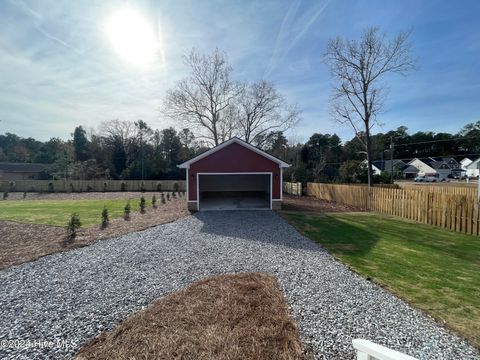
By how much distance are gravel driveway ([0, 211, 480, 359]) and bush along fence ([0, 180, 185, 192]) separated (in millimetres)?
23672

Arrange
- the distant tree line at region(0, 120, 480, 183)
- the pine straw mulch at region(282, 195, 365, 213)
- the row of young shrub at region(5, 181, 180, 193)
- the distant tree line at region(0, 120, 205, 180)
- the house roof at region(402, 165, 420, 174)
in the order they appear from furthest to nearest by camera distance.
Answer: the house roof at region(402, 165, 420, 174), the distant tree line at region(0, 120, 205, 180), the distant tree line at region(0, 120, 480, 183), the row of young shrub at region(5, 181, 180, 193), the pine straw mulch at region(282, 195, 365, 213)

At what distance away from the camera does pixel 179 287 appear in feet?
15.0

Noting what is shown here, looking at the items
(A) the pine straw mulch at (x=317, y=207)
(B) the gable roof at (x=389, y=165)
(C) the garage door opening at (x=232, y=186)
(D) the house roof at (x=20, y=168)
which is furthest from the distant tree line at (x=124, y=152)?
(B) the gable roof at (x=389, y=165)

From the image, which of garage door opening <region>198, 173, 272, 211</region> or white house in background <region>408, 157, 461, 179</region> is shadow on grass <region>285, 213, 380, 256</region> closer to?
garage door opening <region>198, 173, 272, 211</region>

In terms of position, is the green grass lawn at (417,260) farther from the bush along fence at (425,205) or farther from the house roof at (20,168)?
the house roof at (20,168)

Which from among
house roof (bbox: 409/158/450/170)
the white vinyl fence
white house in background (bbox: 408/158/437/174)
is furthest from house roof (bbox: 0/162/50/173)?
house roof (bbox: 409/158/450/170)

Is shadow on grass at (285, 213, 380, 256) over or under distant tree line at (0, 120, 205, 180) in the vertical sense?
under

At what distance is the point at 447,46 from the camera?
38.0 ft

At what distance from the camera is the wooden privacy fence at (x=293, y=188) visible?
80.6 feet

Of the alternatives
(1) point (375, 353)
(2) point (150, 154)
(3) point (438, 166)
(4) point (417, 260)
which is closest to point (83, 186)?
(2) point (150, 154)

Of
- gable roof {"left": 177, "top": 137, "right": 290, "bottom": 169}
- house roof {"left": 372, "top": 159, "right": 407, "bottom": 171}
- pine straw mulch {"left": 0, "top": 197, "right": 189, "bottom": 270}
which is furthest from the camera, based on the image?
house roof {"left": 372, "top": 159, "right": 407, "bottom": 171}

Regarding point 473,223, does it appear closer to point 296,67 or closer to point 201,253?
point 201,253

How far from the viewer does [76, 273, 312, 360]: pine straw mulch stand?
9.09 feet

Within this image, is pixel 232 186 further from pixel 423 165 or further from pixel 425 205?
pixel 423 165
